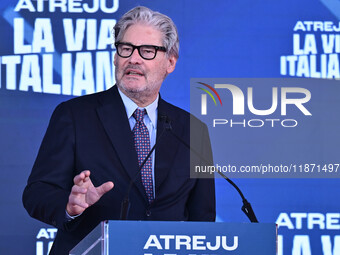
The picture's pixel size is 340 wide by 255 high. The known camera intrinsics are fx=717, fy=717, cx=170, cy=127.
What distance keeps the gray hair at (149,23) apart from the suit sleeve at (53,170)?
425mm

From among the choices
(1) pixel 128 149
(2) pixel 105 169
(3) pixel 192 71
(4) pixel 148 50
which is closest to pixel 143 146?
(1) pixel 128 149

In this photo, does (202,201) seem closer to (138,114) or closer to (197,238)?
(138,114)

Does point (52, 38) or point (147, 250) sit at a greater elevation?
point (52, 38)

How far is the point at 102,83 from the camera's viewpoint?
4.04 m

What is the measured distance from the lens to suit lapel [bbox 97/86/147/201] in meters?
2.91

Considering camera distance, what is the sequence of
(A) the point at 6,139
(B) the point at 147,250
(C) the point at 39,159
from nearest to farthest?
(B) the point at 147,250
(C) the point at 39,159
(A) the point at 6,139

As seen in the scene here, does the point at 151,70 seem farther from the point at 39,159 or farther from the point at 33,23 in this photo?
the point at 33,23

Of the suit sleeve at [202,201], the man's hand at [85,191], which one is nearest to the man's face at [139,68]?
the suit sleeve at [202,201]

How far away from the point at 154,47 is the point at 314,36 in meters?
1.35

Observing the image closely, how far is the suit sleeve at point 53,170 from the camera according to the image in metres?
2.73

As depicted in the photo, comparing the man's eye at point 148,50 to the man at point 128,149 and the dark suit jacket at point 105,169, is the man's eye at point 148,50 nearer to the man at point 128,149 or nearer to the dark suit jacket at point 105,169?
the man at point 128,149

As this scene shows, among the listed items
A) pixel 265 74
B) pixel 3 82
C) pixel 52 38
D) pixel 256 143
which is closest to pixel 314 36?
pixel 265 74

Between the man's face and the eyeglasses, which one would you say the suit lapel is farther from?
the eyeglasses

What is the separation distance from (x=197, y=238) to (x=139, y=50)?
1.15 m
